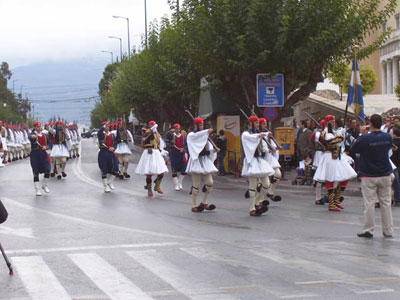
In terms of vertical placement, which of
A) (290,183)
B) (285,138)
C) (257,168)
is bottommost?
(290,183)

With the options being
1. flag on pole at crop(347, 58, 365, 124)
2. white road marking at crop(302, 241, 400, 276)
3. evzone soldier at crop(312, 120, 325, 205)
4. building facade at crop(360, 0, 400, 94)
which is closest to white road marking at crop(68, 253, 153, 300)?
white road marking at crop(302, 241, 400, 276)

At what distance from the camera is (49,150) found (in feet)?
91.2

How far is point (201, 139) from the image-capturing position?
52.4 ft

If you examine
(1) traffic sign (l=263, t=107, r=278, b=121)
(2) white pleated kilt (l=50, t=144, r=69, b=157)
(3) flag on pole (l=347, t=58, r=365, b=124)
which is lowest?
(2) white pleated kilt (l=50, t=144, r=69, b=157)

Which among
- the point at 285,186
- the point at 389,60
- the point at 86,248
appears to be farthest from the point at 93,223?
the point at 389,60

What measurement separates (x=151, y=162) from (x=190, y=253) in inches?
397

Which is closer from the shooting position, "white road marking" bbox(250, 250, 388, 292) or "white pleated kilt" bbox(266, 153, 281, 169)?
Answer: "white road marking" bbox(250, 250, 388, 292)

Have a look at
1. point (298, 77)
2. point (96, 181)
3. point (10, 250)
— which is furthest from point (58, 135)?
point (10, 250)

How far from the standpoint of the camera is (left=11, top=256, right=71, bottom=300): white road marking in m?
7.69

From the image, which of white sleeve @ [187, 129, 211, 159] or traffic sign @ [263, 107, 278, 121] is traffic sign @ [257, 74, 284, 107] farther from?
white sleeve @ [187, 129, 211, 159]

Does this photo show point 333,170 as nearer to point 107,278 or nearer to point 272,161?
point 272,161

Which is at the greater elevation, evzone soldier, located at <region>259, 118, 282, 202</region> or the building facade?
the building facade

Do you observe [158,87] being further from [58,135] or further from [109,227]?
[109,227]

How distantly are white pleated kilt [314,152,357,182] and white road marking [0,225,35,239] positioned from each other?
648cm
